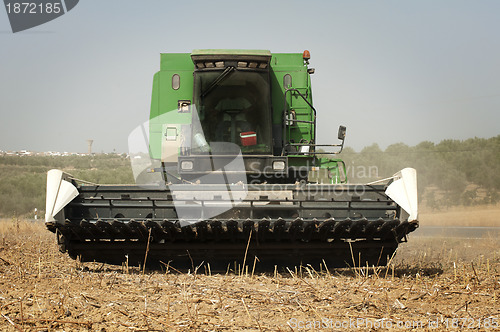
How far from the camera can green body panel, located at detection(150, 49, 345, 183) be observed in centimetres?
966

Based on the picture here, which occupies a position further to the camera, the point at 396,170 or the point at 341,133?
the point at 396,170

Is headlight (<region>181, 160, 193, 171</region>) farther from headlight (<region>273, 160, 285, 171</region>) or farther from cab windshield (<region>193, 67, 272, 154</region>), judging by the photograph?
headlight (<region>273, 160, 285, 171</region>)

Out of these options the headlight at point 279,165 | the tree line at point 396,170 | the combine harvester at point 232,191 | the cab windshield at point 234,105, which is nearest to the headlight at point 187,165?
the combine harvester at point 232,191

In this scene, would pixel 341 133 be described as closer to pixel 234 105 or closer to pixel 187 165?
pixel 234 105

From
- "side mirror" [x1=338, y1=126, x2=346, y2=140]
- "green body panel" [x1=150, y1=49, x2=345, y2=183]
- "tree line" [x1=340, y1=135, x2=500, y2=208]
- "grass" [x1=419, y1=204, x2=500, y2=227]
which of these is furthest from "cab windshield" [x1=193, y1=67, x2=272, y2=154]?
"tree line" [x1=340, y1=135, x2=500, y2=208]

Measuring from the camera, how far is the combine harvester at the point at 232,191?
7.34 meters

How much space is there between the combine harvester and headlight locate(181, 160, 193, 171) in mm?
16

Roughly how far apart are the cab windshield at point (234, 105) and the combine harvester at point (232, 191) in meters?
0.02

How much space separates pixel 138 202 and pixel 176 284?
1.70 m

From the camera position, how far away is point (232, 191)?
768 cm

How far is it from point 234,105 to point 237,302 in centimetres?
464

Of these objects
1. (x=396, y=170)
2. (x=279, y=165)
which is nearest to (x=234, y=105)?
(x=279, y=165)

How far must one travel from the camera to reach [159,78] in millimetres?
10047

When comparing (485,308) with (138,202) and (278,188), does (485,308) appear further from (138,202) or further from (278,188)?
(138,202)
